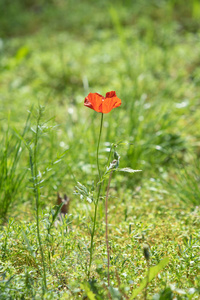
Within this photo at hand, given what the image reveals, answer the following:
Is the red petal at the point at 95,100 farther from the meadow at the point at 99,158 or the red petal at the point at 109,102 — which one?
the meadow at the point at 99,158

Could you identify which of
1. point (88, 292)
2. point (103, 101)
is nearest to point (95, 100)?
point (103, 101)

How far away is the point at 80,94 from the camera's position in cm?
358

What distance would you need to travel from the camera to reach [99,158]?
2320 millimetres

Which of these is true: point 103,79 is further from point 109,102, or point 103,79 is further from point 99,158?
point 109,102

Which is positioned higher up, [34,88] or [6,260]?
[34,88]

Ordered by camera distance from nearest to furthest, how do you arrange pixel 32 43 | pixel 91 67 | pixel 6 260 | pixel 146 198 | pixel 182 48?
pixel 6 260 → pixel 146 198 → pixel 91 67 → pixel 182 48 → pixel 32 43

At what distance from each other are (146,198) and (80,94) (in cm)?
184

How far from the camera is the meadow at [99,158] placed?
1333mm

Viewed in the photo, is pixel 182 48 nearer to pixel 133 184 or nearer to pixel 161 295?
pixel 133 184

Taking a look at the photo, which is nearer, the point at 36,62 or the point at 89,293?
the point at 89,293

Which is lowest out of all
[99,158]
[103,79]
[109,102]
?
[109,102]

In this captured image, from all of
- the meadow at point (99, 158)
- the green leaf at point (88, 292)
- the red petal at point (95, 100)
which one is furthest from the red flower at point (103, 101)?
the green leaf at point (88, 292)

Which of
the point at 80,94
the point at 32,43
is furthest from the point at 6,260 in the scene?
the point at 32,43

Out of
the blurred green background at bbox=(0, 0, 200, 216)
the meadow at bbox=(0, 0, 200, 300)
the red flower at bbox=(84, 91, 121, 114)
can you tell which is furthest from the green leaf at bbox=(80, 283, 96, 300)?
the red flower at bbox=(84, 91, 121, 114)
